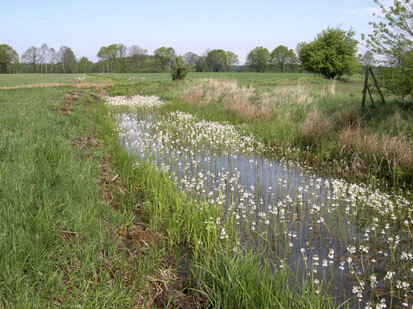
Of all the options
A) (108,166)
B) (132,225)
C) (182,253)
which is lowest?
(182,253)

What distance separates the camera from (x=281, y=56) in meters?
106

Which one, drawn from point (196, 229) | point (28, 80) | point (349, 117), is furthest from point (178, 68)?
point (196, 229)

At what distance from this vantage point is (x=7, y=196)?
11.5ft

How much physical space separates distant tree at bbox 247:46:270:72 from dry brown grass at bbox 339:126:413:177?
10518 cm

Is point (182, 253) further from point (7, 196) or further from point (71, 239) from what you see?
point (7, 196)

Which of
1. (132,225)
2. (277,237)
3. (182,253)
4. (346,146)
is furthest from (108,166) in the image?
(346,146)

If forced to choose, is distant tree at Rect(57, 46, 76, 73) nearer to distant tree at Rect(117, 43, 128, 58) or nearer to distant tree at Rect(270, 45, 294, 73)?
distant tree at Rect(117, 43, 128, 58)

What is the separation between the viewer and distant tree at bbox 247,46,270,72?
108 metres

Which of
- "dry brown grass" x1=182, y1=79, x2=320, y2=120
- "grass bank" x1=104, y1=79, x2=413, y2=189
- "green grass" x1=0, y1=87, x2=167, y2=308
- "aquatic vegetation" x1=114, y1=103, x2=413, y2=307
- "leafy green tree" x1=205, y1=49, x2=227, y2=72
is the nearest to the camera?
"green grass" x1=0, y1=87, x2=167, y2=308

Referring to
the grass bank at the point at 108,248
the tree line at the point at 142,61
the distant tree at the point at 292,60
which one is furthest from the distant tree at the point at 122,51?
the grass bank at the point at 108,248

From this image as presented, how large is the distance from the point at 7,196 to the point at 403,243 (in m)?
5.16

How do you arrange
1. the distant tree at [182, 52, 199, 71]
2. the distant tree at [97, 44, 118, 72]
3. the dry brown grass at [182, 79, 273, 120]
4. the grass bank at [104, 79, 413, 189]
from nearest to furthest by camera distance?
the grass bank at [104, 79, 413, 189] → the dry brown grass at [182, 79, 273, 120] → the distant tree at [182, 52, 199, 71] → the distant tree at [97, 44, 118, 72]

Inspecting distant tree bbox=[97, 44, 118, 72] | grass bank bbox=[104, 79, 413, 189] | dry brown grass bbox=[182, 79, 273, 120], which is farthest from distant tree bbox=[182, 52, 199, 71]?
grass bank bbox=[104, 79, 413, 189]

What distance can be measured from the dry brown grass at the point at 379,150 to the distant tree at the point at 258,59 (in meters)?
105
